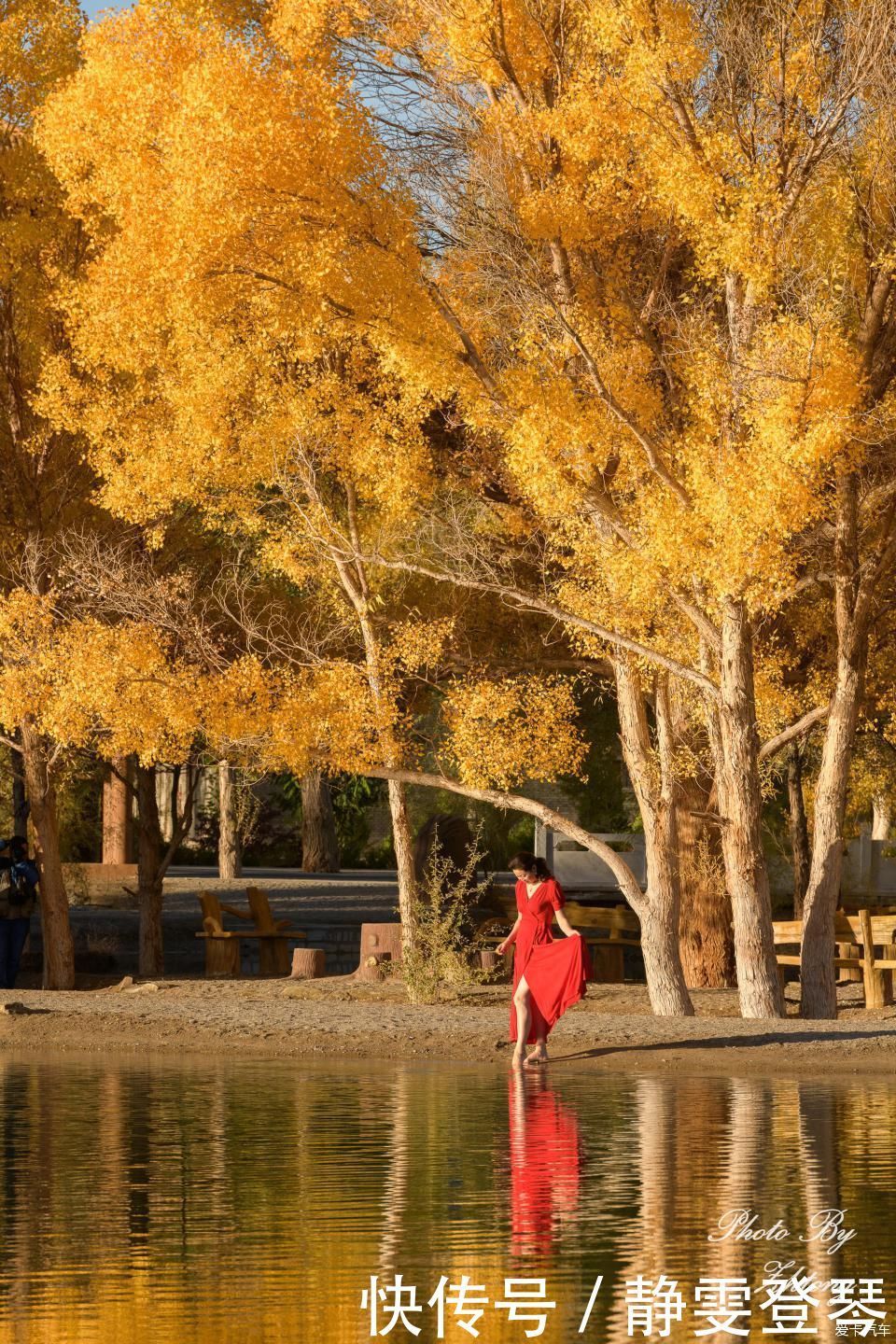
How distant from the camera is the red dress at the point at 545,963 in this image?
54.6 feet

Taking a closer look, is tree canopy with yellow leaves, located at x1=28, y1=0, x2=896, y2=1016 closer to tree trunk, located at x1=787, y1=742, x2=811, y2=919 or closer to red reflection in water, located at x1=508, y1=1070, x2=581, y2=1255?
red reflection in water, located at x1=508, y1=1070, x2=581, y2=1255

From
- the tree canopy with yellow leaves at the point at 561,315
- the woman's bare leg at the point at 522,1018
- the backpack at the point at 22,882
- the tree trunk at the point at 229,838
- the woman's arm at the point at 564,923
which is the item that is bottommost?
the woman's bare leg at the point at 522,1018

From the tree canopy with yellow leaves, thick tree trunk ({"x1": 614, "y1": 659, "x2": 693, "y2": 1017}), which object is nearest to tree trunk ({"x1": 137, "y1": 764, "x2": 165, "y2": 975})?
the tree canopy with yellow leaves

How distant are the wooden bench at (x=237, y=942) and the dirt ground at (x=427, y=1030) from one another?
185 inches

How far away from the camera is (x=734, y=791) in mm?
20875

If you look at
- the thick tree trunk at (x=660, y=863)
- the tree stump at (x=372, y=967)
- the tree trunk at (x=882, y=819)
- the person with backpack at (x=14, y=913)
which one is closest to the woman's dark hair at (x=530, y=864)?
the thick tree trunk at (x=660, y=863)

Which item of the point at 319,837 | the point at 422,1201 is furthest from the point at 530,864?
the point at 319,837

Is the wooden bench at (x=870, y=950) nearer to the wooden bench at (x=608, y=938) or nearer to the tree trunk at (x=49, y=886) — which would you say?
the wooden bench at (x=608, y=938)

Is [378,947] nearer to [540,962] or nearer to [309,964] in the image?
[309,964]

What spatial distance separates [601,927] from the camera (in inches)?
1083

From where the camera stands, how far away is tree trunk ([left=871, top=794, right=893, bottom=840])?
1719 inches

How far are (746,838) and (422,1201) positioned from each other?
11830 millimetres

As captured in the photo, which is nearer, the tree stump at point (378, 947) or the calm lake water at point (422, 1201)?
the calm lake water at point (422, 1201)

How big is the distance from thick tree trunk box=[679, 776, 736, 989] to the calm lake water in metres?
10.6
